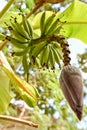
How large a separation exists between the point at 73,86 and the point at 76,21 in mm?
471

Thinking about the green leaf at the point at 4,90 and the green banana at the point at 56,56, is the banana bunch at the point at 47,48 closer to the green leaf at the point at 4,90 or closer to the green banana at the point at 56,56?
the green banana at the point at 56,56

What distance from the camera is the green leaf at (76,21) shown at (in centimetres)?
141

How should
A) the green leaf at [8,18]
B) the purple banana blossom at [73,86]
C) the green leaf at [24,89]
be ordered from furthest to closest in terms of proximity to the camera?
the green leaf at [8,18] < the green leaf at [24,89] < the purple banana blossom at [73,86]

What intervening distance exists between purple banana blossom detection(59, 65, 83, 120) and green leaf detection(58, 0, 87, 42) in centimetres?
33

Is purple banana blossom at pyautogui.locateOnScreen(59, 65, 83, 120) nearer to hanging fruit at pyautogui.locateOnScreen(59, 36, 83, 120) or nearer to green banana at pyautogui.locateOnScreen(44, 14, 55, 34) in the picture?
hanging fruit at pyautogui.locateOnScreen(59, 36, 83, 120)

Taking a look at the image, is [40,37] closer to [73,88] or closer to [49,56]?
[49,56]

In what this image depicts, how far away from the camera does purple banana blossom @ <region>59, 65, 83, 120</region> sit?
3.31ft

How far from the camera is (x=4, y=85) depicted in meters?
1.39

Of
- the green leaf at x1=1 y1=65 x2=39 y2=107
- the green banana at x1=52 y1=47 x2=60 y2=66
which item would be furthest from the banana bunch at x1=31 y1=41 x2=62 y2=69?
the green leaf at x1=1 y1=65 x2=39 y2=107

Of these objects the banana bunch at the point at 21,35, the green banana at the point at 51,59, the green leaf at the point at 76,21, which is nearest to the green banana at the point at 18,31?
the banana bunch at the point at 21,35

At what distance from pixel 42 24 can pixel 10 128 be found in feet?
8.26

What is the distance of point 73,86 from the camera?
1070 mm

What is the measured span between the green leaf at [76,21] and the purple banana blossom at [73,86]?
0.33m

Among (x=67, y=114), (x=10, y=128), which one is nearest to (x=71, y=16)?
(x=67, y=114)
